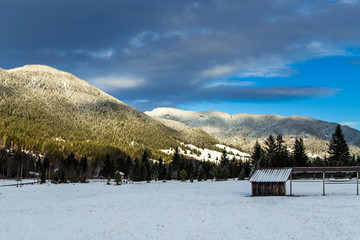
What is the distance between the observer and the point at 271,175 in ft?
161

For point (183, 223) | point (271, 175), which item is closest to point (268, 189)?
point (271, 175)

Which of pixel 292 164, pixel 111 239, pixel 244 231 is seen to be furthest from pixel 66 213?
pixel 292 164

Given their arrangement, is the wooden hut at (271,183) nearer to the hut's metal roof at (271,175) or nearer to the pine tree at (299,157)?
the hut's metal roof at (271,175)

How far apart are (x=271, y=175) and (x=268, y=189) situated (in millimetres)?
2218

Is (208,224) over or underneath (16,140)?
underneath

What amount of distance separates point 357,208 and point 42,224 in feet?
96.7

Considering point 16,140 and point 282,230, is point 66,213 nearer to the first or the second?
point 282,230

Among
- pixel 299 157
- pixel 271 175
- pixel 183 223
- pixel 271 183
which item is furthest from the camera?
pixel 299 157

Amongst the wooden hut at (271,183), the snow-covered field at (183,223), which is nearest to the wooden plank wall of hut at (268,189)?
the wooden hut at (271,183)

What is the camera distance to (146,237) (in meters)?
20.6

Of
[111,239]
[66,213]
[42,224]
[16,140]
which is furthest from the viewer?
[16,140]

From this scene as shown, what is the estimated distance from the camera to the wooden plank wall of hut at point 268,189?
48062 mm

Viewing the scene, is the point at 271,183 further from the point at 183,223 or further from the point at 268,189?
the point at 183,223

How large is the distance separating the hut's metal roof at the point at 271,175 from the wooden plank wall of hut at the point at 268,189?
0.76m
